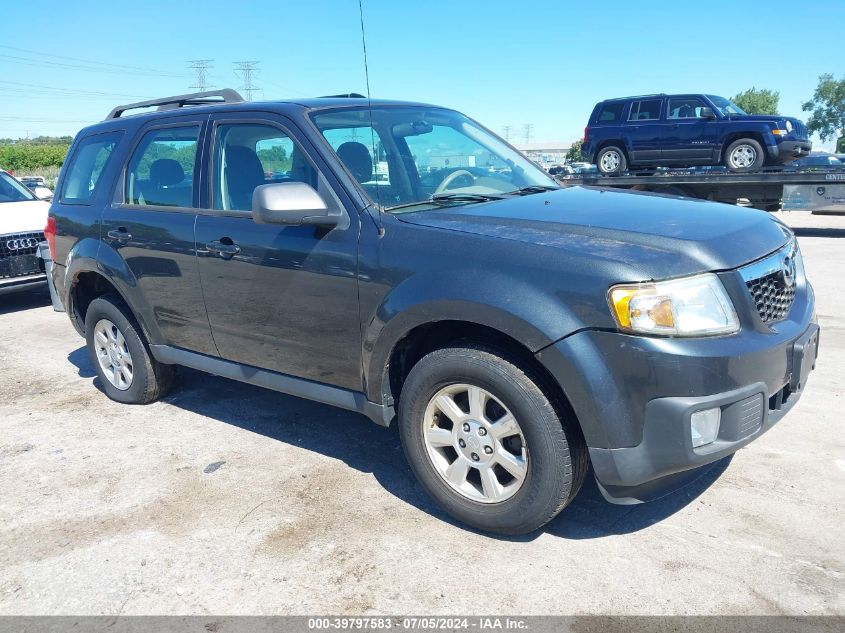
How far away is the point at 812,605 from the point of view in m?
2.54

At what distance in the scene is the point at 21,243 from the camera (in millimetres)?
8070

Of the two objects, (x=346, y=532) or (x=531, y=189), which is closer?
(x=346, y=532)

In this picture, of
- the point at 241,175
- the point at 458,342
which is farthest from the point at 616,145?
the point at 458,342

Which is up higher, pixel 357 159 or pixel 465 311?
pixel 357 159

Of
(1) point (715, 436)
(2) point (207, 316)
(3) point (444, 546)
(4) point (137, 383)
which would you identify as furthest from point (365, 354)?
(4) point (137, 383)

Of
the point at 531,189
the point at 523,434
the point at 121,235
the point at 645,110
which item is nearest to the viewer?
the point at 523,434

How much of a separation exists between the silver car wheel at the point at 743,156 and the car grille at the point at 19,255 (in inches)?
484

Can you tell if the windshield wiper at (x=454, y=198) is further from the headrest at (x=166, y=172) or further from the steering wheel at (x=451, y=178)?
the headrest at (x=166, y=172)

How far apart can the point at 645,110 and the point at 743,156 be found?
2177 mm

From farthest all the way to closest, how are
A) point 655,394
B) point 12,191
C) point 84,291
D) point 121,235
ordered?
point 12,191 < point 84,291 < point 121,235 < point 655,394

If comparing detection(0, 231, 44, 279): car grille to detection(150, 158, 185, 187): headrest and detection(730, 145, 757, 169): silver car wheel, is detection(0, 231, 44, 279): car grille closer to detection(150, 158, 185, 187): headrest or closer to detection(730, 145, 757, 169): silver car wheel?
detection(150, 158, 185, 187): headrest

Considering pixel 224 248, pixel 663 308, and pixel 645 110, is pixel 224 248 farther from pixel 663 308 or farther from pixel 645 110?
pixel 645 110

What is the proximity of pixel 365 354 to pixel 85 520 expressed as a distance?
1.58 meters

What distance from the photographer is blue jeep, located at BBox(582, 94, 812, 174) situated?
45.5ft
